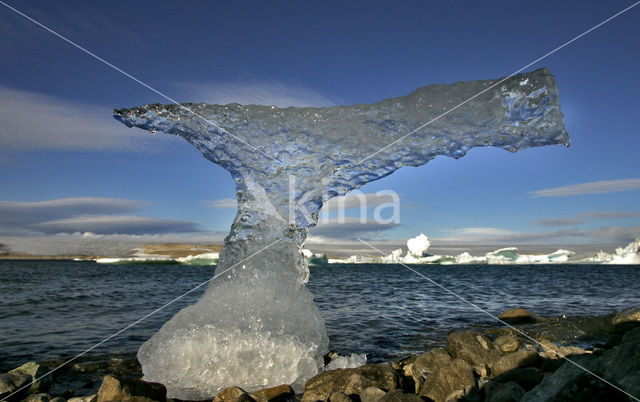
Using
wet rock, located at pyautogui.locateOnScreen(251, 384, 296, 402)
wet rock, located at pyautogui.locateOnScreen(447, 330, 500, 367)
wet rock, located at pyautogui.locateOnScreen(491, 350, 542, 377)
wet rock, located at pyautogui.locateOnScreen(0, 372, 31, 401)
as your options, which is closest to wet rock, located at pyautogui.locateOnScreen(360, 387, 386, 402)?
wet rock, located at pyautogui.locateOnScreen(251, 384, 296, 402)

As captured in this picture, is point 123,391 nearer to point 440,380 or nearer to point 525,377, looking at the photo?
point 440,380

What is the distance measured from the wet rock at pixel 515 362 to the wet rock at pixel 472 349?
35cm

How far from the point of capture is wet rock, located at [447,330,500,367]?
6.14 metres

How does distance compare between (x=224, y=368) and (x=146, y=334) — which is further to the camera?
(x=146, y=334)

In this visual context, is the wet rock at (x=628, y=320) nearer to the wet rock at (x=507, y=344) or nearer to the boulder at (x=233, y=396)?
the wet rock at (x=507, y=344)

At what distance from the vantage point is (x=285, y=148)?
6.73 meters

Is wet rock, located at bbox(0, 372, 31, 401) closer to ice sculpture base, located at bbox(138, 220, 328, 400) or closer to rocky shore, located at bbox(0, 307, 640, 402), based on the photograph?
rocky shore, located at bbox(0, 307, 640, 402)

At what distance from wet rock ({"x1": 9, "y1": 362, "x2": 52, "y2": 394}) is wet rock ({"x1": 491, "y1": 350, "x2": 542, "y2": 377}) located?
20.6 feet

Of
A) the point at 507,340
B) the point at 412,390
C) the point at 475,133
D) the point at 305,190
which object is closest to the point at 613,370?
the point at 412,390

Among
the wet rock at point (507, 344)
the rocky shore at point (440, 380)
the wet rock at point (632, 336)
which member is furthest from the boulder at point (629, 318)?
the wet rock at point (507, 344)

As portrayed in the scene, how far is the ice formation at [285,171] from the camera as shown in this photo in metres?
5.59

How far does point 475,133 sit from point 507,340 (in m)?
3.95

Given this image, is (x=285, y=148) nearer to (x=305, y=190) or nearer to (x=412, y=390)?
(x=305, y=190)

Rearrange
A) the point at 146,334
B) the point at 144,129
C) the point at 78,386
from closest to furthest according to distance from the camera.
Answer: the point at 78,386
the point at 144,129
the point at 146,334
